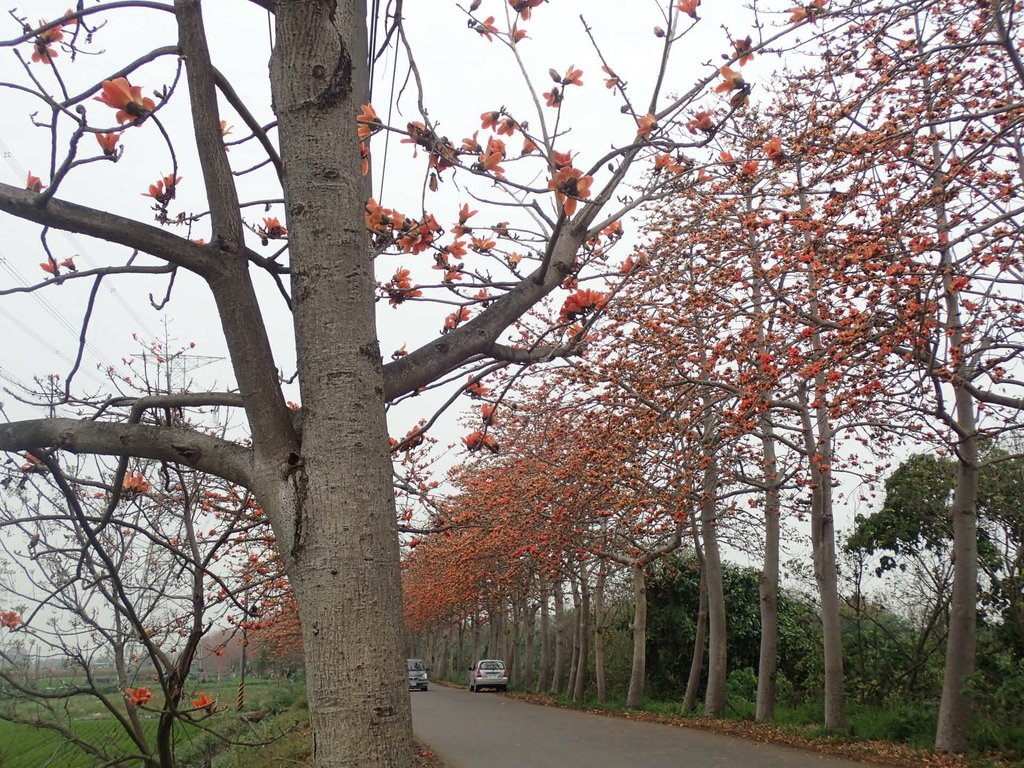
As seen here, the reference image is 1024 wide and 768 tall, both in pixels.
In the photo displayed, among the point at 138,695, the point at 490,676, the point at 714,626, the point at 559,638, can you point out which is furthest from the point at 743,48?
the point at 490,676

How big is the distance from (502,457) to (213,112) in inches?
607

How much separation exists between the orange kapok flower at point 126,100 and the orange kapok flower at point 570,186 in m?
1.00

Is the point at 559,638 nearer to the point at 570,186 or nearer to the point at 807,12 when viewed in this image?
the point at 807,12

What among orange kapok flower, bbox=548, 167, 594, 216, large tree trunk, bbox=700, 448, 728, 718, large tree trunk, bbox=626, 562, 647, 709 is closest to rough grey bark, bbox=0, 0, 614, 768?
orange kapok flower, bbox=548, 167, 594, 216

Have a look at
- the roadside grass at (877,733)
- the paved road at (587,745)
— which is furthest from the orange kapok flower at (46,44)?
the roadside grass at (877,733)

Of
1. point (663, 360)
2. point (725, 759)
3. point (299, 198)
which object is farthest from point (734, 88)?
point (725, 759)

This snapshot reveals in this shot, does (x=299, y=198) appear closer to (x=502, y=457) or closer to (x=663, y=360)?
(x=663, y=360)

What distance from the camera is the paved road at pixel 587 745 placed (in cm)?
948

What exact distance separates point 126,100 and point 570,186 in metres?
1.08

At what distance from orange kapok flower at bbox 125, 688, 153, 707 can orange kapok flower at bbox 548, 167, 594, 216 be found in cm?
203

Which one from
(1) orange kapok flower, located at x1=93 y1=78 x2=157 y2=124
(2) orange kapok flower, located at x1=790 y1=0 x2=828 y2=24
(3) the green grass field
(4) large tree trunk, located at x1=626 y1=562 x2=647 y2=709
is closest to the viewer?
(1) orange kapok flower, located at x1=93 y1=78 x2=157 y2=124

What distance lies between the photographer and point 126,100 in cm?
190

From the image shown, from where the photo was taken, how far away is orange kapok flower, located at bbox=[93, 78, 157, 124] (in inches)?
74.3

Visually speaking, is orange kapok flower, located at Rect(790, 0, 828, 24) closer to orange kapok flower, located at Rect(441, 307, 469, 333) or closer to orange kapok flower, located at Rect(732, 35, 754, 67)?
orange kapok flower, located at Rect(732, 35, 754, 67)
